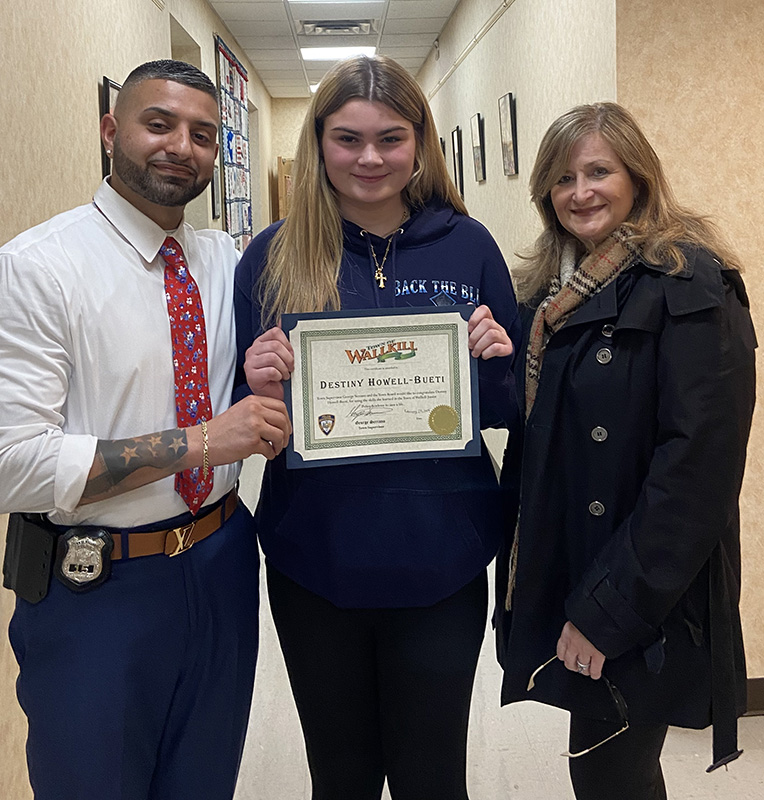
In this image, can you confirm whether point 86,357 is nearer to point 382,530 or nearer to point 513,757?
point 382,530

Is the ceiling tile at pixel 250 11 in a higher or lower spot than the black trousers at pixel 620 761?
higher

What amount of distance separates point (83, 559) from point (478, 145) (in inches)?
204

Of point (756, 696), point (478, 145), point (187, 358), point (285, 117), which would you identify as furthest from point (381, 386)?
point (285, 117)

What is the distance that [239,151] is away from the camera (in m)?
8.23

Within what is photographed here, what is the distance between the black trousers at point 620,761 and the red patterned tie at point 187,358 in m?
0.86

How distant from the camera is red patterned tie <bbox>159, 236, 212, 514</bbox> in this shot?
1431 millimetres

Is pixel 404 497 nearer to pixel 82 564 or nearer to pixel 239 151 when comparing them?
pixel 82 564

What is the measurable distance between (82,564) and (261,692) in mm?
1771

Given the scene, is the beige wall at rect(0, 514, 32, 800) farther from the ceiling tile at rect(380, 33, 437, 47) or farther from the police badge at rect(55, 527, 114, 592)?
the ceiling tile at rect(380, 33, 437, 47)

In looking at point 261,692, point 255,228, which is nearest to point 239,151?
point 255,228

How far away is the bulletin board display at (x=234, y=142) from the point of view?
280 inches

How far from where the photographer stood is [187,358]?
4.73 ft

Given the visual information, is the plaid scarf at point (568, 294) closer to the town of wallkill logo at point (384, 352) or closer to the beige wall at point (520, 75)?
the town of wallkill logo at point (384, 352)

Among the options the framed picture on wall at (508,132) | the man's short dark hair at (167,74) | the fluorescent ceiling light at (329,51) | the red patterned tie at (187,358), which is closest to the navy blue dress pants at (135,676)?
the red patterned tie at (187,358)
